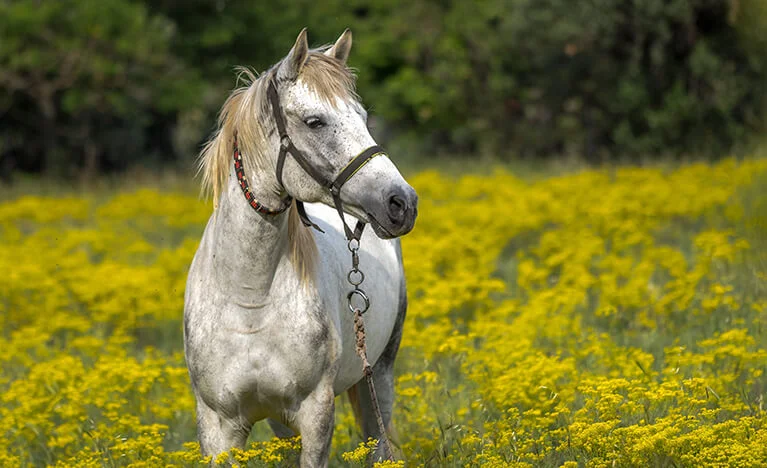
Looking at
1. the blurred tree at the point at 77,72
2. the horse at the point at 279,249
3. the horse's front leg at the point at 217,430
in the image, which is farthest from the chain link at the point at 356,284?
the blurred tree at the point at 77,72

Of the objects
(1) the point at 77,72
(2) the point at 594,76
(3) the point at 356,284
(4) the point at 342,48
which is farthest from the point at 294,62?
(1) the point at 77,72

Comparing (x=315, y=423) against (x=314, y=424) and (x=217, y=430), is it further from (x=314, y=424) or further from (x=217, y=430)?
(x=217, y=430)

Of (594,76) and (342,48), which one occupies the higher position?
(594,76)

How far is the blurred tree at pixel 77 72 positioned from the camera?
69.9 ft

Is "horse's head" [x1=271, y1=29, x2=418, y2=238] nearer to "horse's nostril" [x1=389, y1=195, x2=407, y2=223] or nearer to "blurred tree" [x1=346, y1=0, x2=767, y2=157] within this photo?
"horse's nostril" [x1=389, y1=195, x2=407, y2=223]

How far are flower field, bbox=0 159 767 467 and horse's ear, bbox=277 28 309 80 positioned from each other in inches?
58.5

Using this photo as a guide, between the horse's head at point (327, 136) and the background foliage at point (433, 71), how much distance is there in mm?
15616

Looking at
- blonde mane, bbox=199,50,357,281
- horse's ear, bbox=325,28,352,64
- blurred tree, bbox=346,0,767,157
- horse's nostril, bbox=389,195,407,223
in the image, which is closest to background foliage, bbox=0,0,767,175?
blurred tree, bbox=346,0,767,157

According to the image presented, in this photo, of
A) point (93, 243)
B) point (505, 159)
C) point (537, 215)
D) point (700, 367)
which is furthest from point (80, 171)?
point (700, 367)

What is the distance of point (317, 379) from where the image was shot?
3906 millimetres

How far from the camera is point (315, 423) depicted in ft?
12.8

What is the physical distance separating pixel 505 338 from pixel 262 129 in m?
2.86

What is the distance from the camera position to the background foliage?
18.9 metres

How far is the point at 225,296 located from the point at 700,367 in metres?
3.27
